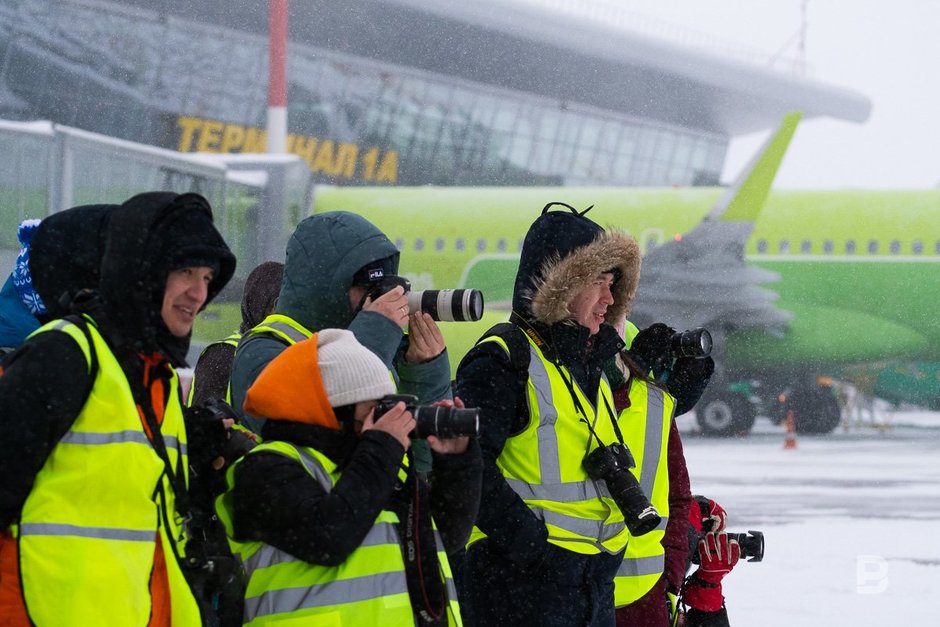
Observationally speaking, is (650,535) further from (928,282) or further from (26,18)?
(26,18)

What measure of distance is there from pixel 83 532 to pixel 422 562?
1.87ft

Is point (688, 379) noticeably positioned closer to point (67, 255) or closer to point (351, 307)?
point (351, 307)

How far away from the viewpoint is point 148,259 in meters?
1.83

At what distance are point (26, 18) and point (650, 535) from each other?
2866cm

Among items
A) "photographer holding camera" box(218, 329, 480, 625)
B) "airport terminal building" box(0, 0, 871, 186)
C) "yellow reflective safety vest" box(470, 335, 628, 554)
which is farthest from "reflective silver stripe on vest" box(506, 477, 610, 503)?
"airport terminal building" box(0, 0, 871, 186)

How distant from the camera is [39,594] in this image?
1.67 meters

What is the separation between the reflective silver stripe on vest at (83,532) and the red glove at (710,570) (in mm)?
1939

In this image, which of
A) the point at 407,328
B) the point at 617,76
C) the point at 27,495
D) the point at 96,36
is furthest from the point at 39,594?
the point at 617,76

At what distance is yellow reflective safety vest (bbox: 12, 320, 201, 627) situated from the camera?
167 centimetres

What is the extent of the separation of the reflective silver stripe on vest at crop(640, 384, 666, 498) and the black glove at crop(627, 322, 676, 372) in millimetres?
143

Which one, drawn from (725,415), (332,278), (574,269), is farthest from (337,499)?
(725,415)

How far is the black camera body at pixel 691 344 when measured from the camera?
3033 millimetres

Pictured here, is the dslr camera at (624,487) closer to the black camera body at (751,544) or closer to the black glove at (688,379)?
the black glove at (688,379)

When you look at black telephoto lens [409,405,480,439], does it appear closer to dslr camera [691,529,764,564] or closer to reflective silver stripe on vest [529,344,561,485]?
reflective silver stripe on vest [529,344,561,485]
